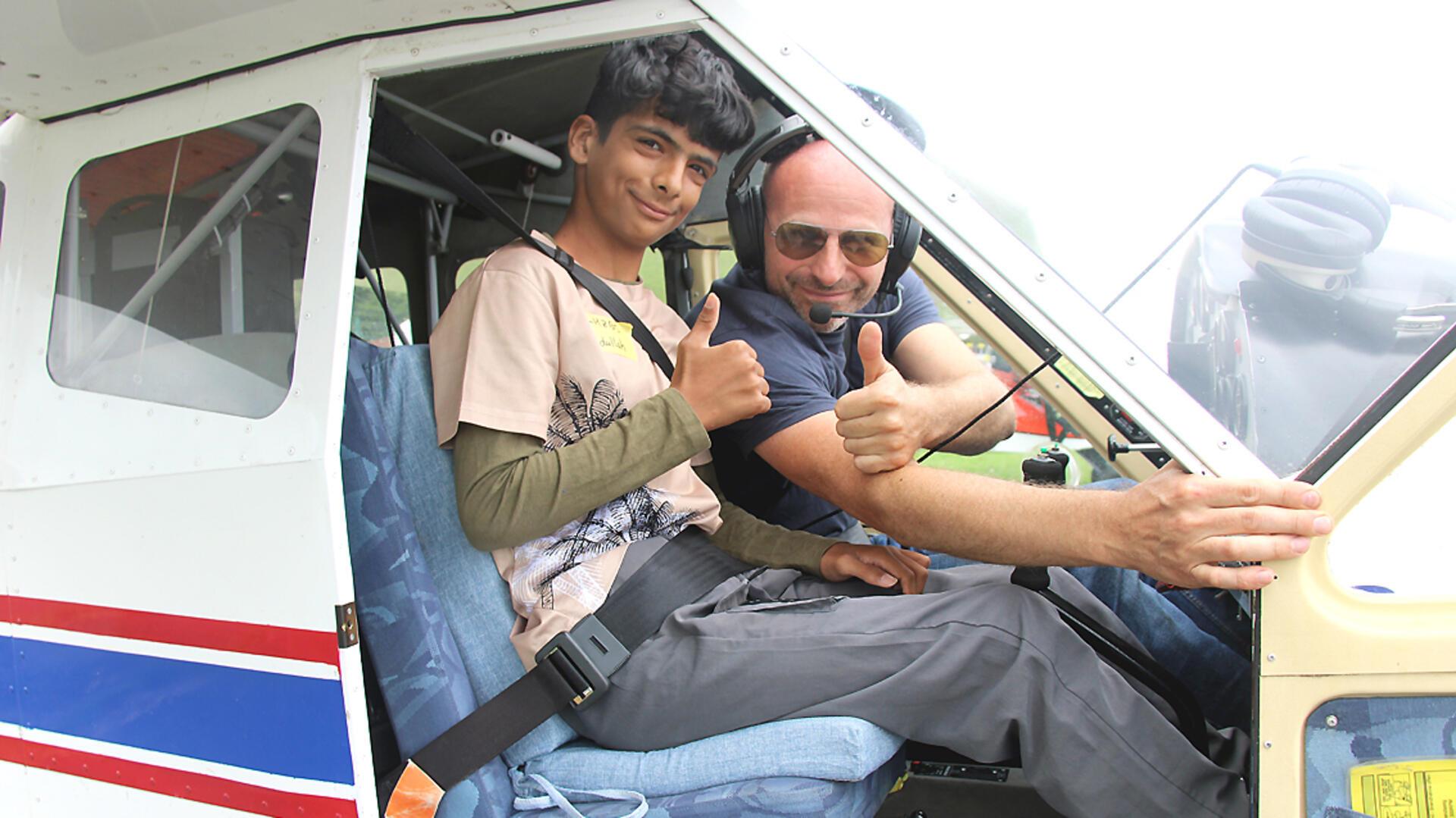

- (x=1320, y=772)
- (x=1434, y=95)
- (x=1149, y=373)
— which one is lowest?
(x=1320, y=772)

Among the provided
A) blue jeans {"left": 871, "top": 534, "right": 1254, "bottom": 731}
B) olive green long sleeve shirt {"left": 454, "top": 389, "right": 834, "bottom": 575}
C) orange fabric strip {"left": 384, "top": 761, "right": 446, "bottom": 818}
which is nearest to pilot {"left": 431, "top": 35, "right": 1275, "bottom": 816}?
olive green long sleeve shirt {"left": 454, "top": 389, "right": 834, "bottom": 575}

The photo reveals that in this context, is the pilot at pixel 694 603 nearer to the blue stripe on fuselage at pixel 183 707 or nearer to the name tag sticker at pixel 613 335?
the name tag sticker at pixel 613 335

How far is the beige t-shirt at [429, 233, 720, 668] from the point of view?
1.39 meters

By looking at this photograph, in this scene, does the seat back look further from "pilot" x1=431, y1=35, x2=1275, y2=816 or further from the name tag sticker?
the name tag sticker

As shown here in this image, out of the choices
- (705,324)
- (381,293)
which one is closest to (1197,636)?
(705,324)

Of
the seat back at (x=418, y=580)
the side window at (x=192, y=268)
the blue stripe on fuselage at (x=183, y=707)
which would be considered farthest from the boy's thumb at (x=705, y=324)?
the blue stripe on fuselage at (x=183, y=707)

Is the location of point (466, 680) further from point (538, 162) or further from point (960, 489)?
point (538, 162)

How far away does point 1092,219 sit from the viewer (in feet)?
4.12

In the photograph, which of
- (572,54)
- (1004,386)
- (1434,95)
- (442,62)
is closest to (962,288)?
(1004,386)

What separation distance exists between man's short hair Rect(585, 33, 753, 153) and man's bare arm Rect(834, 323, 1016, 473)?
57 centimetres

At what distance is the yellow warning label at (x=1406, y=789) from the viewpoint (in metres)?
1.05

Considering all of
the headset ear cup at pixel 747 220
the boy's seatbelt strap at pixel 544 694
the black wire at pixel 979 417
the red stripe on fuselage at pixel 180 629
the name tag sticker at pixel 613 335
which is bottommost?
the boy's seatbelt strap at pixel 544 694

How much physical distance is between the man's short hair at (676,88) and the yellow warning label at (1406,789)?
54.3 inches

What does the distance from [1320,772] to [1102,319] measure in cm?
58
